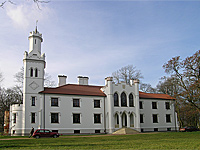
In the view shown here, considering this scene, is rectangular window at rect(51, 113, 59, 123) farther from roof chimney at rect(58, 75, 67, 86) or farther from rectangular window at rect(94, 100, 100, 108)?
roof chimney at rect(58, 75, 67, 86)

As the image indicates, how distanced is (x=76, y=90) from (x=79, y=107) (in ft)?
10.1

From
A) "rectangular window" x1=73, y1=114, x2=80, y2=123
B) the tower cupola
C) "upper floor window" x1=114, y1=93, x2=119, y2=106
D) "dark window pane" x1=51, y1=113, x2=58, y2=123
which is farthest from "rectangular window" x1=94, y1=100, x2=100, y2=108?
the tower cupola

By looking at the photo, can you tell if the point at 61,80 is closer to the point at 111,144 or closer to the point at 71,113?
the point at 71,113

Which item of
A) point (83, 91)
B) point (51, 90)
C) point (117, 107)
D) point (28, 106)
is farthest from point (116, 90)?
point (28, 106)

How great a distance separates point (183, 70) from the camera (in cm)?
3406

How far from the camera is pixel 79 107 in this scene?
3803cm

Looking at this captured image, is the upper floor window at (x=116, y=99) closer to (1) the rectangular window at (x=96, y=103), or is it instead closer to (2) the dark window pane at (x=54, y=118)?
(1) the rectangular window at (x=96, y=103)

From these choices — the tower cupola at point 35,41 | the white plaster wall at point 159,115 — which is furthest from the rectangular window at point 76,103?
the white plaster wall at point 159,115

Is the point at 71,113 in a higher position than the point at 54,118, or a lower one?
higher

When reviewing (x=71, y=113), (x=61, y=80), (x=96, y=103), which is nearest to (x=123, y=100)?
(x=96, y=103)

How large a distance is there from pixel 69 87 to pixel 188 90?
63.6ft

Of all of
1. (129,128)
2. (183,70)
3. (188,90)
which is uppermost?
(183,70)

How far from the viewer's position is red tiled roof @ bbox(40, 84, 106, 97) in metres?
37.2

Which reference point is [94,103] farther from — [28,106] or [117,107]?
[28,106]
